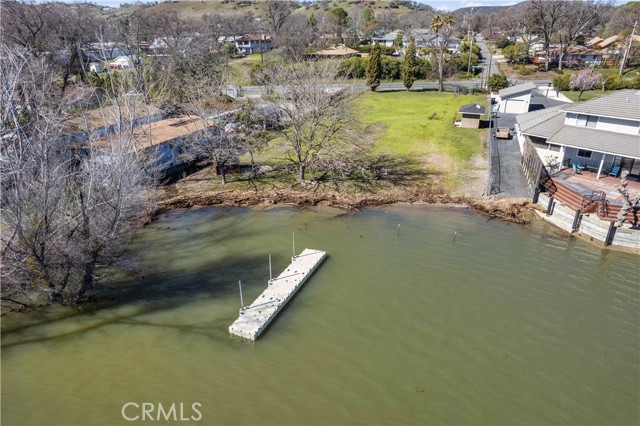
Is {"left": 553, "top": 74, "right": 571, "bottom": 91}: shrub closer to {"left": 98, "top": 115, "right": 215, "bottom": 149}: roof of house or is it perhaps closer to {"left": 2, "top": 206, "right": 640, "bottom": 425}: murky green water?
{"left": 2, "top": 206, "right": 640, "bottom": 425}: murky green water

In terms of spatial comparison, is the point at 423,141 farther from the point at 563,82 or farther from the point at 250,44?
the point at 250,44

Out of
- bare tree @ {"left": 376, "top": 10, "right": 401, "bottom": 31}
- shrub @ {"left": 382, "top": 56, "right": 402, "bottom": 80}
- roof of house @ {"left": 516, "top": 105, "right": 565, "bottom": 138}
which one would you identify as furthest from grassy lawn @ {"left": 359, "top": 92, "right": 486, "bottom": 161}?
bare tree @ {"left": 376, "top": 10, "right": 401, "bottom": 31}

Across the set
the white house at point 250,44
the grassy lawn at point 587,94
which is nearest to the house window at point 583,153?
the grassy lawn at point 587,94

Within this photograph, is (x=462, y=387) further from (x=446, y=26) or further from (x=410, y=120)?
(x=446, y=26)

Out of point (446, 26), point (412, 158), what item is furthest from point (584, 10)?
point (412, 158)

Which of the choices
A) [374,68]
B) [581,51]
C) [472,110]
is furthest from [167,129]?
[581,51]

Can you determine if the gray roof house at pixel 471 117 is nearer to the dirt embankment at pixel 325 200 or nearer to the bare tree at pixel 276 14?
the dirt embankment at pixel 325 200
